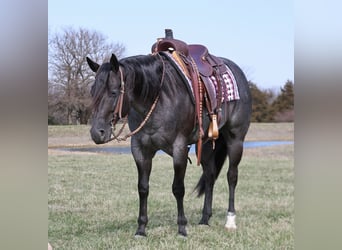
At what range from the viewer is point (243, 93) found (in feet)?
10.0

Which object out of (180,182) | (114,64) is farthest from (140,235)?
(114,64)

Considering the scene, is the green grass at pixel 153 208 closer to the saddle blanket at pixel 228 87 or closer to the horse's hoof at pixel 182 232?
the horse's hoof at pixel 182 232

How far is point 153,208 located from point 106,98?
64.5 inches

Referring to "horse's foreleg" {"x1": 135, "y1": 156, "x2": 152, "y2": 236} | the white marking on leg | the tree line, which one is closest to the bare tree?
the tree line

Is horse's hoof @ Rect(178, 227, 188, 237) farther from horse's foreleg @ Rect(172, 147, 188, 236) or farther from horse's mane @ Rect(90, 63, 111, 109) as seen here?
horse's mane @ Rect(90, 63, 111, 109)

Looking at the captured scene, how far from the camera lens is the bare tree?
3.09 meters

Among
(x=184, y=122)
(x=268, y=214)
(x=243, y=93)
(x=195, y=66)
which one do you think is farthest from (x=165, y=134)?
(x=268, y=214)

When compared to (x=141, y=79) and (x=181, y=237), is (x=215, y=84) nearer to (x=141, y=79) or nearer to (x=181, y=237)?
(x=141, y=79)

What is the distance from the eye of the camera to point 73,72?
398cm

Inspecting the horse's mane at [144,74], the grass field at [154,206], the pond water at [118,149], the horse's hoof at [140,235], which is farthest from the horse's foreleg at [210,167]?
the pond water at [118,149]

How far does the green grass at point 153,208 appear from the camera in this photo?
2414mm

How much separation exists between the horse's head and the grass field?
30.5 inches
